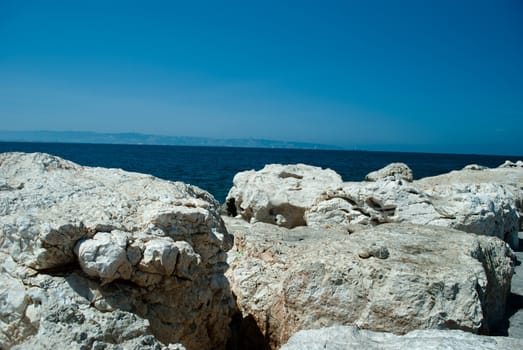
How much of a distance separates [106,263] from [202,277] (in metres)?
1.29

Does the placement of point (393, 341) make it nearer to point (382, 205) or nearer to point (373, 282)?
point (373, 282)

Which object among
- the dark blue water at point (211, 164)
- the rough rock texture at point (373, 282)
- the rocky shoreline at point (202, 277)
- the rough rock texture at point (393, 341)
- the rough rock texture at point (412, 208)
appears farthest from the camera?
the dark blue water at point (211, 164)

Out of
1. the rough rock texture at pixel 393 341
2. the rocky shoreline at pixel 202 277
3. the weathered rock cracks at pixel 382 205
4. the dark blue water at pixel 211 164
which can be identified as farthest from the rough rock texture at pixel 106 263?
the dark blue water at pixel 211 164

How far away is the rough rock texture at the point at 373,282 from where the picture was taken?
15.8ft

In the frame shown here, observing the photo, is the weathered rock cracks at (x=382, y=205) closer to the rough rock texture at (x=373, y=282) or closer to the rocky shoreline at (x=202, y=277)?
the rocky shoreline at (x=202, y=277)

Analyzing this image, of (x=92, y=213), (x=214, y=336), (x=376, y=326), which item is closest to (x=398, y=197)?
(x=376, y=326)

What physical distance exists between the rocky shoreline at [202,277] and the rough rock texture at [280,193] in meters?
4.42

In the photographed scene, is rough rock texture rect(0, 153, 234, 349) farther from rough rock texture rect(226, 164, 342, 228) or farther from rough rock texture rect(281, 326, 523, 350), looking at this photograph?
rough rock texture rect(226, 164, 342, 228)

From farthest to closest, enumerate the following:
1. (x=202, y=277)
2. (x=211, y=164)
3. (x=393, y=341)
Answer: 1. (x=211, y=164)
2. (x=202, y=277)
3. (x=393, y=341)

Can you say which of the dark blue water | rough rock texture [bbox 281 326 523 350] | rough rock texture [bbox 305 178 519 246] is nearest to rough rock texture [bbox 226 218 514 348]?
rough rock texture [bbox 281 326 523 350]

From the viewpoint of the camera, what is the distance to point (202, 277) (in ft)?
16.0

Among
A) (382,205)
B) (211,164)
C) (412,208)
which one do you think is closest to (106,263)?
(382,205)

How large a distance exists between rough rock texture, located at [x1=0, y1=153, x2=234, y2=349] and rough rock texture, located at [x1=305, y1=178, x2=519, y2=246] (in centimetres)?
416

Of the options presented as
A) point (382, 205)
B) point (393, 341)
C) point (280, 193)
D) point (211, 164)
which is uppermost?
point (382, 205)
